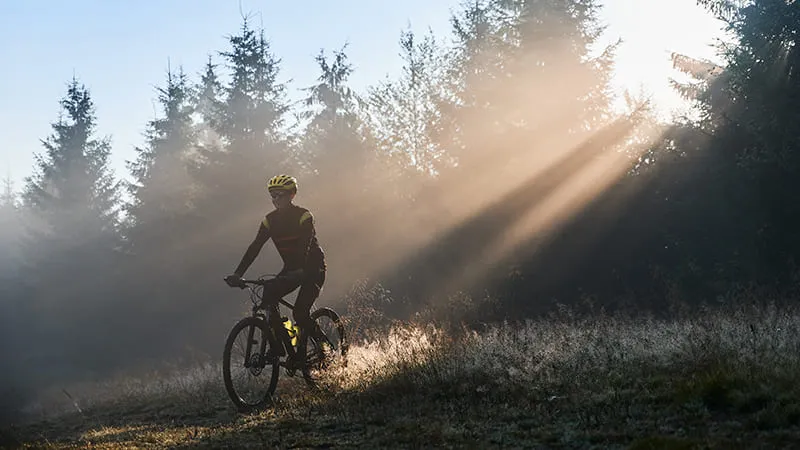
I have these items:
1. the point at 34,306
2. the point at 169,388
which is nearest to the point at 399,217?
the point at 169,388

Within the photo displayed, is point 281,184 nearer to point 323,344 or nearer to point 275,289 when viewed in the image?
point 275,289

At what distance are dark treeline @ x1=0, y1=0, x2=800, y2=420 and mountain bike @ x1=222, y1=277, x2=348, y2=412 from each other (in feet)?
25.2

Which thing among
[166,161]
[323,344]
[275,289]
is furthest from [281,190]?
[166,161]

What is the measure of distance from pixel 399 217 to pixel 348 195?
11.8 feet

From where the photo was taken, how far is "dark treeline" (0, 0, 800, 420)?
16.2 metres

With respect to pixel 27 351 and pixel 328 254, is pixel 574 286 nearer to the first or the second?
pixel 328 254

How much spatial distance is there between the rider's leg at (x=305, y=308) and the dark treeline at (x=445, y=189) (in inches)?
308

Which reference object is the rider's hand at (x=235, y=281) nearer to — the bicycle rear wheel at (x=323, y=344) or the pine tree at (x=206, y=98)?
the bicycle rear wheel at (x=323, y=344)

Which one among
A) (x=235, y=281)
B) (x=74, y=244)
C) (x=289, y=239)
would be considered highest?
(x=74, y=244)

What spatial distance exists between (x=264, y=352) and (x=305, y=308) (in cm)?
84

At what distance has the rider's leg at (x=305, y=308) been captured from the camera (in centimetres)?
848

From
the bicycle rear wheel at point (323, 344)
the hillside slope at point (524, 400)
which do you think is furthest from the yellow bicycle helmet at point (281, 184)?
the hillside slope at point (524, 400)

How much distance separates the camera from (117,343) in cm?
3312

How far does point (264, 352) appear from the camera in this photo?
8047 mm
